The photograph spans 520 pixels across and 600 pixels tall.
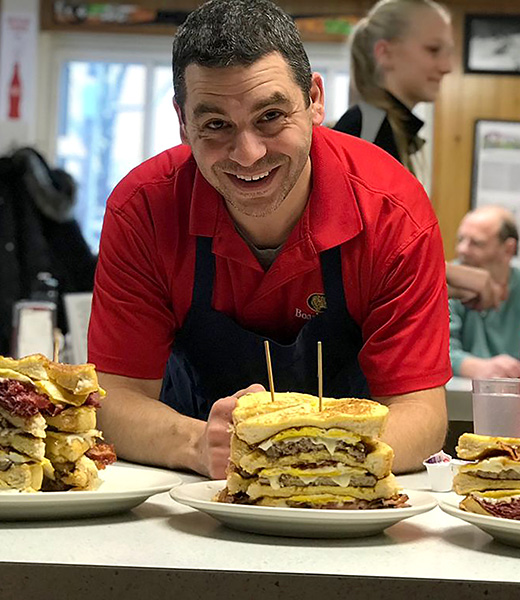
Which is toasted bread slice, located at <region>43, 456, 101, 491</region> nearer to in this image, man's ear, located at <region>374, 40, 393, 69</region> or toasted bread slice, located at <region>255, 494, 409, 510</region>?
toasted bread slice, located at <region>255, 494, 409, 510</region>

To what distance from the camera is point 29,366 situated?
1.21 meters

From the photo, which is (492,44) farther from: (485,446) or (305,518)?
(305,518)

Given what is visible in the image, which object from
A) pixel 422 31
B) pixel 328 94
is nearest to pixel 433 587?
pixel 422 31

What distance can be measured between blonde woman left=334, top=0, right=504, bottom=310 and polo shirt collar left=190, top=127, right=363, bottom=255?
1038 millimetres

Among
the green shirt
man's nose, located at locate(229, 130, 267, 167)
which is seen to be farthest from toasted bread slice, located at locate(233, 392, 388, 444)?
the green shirt

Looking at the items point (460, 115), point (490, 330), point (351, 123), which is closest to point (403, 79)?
point (351, 123)

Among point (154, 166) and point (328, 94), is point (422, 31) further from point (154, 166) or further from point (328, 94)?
point (328, 94)

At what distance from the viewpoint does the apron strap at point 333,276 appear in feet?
5.78

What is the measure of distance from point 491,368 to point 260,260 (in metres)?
2.34

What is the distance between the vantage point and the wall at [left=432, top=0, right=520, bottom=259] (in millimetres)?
6473

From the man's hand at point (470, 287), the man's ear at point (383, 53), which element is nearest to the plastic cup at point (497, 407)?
the man's hand at point (470, 287)

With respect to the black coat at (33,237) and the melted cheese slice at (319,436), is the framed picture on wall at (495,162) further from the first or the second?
the melted cheese slice at (319,436)

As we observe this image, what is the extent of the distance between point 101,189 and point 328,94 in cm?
156

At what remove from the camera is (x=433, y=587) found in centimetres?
94
